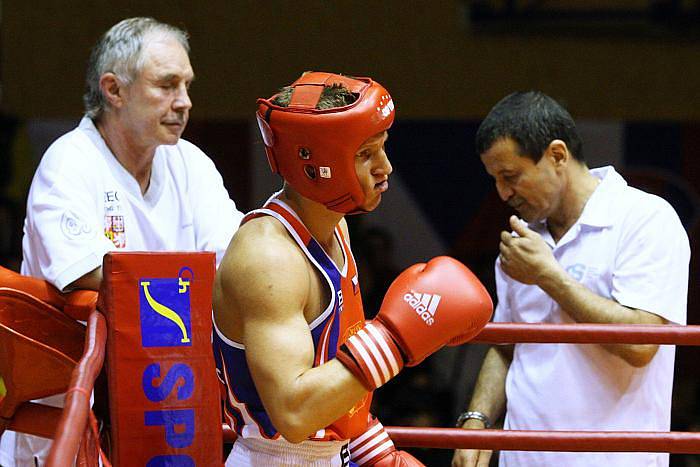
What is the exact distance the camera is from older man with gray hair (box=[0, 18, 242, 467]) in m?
3.05

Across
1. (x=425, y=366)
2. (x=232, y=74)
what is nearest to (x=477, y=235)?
(x=425, y=366)

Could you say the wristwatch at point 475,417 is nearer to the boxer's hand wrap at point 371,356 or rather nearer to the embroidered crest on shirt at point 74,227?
the boxer's hand wrap at point 371,356

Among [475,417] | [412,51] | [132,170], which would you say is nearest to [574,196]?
[475,417]

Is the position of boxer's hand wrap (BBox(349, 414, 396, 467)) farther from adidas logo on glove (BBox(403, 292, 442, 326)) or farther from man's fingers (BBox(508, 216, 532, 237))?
man's fingers (BBox(508, 216, 532, 237))

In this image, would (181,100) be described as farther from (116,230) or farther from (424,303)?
(424,303)

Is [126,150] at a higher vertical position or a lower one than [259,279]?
lower

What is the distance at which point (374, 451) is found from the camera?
8.01ft

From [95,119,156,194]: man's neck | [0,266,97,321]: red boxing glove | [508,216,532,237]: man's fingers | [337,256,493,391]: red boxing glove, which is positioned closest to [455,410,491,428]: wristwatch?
[508,216,532,237]: man's fingers

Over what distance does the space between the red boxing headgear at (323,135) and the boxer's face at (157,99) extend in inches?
38.8

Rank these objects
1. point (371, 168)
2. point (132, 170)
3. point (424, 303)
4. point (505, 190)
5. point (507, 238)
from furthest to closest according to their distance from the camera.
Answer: point (132, 170) < point (505, 190) < point (507, 238) < point (371, 168) < point (424, 303)

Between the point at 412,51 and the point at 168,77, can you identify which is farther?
the point at 412,51

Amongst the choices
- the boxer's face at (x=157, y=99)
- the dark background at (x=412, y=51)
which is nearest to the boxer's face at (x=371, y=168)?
the boxer's face at (x=157, y=99)

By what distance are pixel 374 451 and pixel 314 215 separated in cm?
53

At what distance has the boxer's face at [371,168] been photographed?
225cm
